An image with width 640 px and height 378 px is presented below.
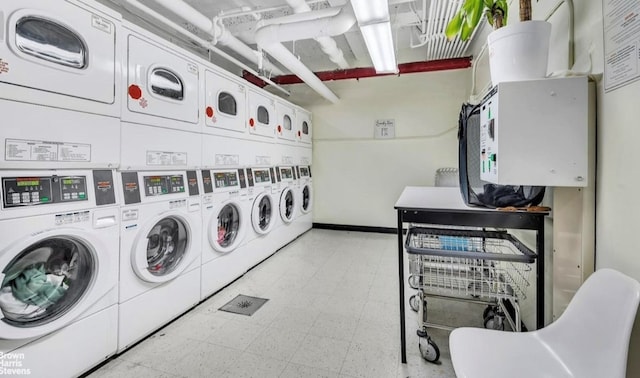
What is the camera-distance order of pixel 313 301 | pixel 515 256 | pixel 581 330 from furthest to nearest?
1. pixel 313 301
2. pixel 515 256
3. pixel 581 330

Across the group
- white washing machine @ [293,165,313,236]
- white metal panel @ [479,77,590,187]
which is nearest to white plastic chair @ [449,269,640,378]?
white metal panel @ [479,77,590,187]

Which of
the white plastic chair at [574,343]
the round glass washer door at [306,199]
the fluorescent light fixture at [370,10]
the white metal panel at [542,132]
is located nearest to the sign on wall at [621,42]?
the white metal panel at [542,132]

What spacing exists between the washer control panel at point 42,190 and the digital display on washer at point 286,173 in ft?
8.52

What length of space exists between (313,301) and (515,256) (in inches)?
65.6

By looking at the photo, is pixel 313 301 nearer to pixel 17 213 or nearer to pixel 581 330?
pixel 581 330

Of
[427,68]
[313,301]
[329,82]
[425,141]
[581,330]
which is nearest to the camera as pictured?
[581,330]

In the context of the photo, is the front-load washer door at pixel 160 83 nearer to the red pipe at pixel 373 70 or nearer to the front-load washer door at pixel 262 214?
the front-load washer door at pixel 262 214

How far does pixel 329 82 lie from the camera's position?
16.3 ft

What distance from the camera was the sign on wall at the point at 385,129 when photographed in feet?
15.5

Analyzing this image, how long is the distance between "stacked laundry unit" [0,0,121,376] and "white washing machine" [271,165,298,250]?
2.19 m

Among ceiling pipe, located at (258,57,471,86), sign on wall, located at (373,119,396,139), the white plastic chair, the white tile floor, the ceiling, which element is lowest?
the white tile floor

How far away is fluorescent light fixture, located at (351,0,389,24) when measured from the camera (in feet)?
6.49

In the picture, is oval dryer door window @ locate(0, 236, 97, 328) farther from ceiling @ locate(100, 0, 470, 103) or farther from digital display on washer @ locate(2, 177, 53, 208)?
ceiling @ locate(100, 0, 470, 103)

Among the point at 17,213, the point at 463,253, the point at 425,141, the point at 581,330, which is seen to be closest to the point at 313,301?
the point at 463,253
